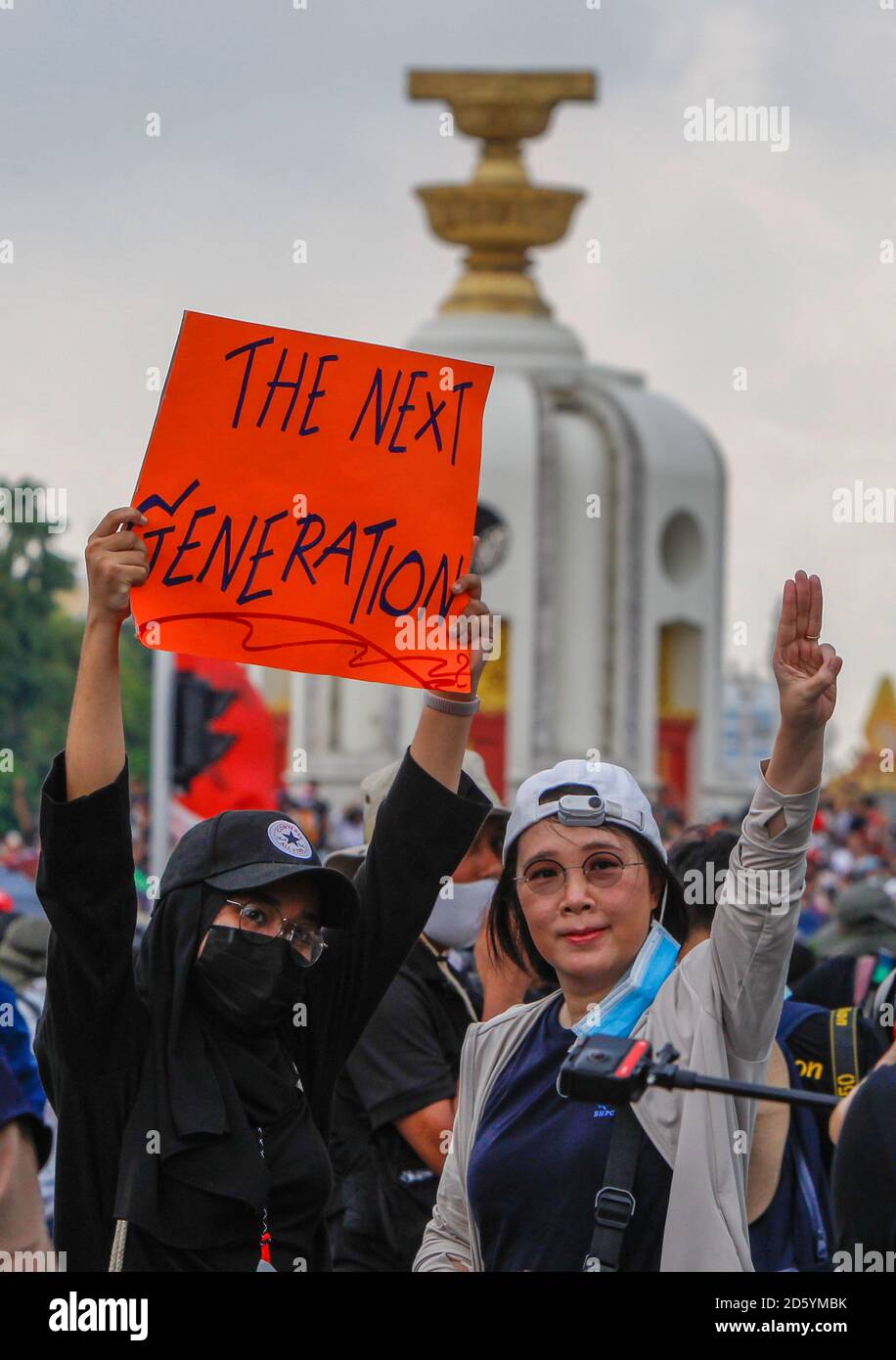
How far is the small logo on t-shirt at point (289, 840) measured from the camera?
13.2 feet

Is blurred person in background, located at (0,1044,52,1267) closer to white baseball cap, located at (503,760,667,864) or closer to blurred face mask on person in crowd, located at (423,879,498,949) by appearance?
white baseball cap, located at (503,760,667,864)

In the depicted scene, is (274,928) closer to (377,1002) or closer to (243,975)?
(243,975)

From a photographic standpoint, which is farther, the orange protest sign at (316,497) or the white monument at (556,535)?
the white monument at (556,535)

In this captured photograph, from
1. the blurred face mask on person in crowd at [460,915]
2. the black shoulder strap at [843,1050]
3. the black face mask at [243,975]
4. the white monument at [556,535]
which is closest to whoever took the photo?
the black face mask at [243,975]

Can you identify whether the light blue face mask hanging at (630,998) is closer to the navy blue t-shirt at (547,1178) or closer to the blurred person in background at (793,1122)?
the navy blue t-shirt at (547,1178)

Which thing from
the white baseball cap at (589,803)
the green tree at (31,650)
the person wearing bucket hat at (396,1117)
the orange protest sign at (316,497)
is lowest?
the person wearing bucket hat at (396,1117)

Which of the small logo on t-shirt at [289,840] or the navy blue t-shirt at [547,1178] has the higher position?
the small logo on t-shirt at [289,840]

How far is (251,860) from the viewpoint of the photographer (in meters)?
4.00

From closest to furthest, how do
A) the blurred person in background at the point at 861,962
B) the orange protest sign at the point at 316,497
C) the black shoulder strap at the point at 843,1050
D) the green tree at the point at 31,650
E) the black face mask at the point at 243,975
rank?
the black face mask at the point at 243,975
the orange protest sign at the point at 316,497
the black shoulder strap at the point at 843,1050
the blurred person in background at the point at 861,962
the green tree at the point at 31,650

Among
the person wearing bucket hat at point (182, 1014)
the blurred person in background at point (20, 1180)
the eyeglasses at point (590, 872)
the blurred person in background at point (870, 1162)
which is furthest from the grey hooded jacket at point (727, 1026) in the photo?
the blurred person in background at point (20, 1180)

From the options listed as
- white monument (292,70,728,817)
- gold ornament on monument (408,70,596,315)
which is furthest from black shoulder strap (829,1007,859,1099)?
gold ornament on monument (408,70,596,315)

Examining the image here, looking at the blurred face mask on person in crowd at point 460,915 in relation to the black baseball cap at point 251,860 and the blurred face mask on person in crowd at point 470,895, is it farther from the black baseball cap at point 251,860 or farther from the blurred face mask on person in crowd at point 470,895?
the black baseball cap at point 251,860

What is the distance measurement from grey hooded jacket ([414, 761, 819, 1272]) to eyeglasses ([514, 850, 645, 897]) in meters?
0.22

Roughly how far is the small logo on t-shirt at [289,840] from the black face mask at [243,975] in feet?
0.51
